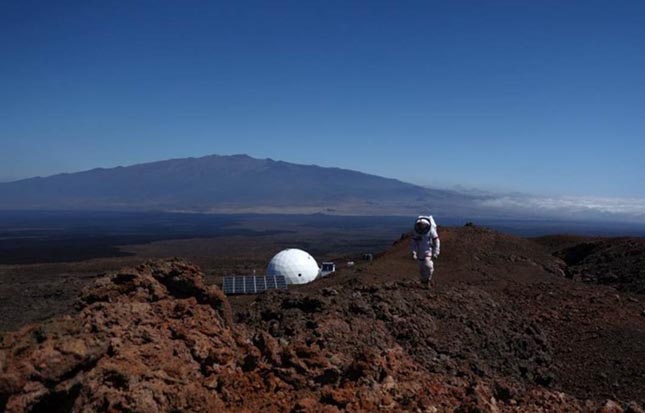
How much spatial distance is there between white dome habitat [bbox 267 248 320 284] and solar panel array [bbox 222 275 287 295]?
3402 mm

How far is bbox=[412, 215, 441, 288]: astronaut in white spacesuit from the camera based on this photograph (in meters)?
15.0

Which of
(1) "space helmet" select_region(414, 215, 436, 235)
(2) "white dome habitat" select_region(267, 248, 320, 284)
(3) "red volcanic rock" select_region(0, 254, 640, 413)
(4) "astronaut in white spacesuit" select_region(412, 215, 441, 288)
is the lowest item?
(2) "white dome habitat" select_region(267, 248, 320, 284)

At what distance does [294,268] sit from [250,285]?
6154mm

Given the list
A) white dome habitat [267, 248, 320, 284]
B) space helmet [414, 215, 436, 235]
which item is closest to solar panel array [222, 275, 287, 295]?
white dome habitat [267, 248, 320, 284]

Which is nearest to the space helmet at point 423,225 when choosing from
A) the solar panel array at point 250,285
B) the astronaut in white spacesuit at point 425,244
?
the astronaut in white spacesuit at point 425,244

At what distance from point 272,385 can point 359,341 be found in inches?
144

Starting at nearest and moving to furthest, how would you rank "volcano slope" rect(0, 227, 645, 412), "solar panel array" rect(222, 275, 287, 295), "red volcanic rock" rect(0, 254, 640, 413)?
"red volcanic rock" rect(0, 254, 640, 413) < "volcano slope" rect(0, 227, 645, 412) < "solar panel array" rect(222, 275, 287, 295)

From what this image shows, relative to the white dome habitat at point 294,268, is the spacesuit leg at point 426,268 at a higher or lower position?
higher

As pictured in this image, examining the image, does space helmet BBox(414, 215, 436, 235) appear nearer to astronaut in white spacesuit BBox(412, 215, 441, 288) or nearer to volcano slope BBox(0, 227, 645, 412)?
astronaut in white spacesuit BBox(412, 215, 441, 288)

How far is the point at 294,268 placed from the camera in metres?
26.0

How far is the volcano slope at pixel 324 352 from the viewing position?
576 centimetres

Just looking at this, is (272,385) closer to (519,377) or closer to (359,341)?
(359,341)

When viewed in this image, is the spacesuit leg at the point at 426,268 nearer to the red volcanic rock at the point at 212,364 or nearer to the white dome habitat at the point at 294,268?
the red volcanic rock at the point at 212,364

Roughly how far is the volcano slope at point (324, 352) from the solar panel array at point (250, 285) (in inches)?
220
